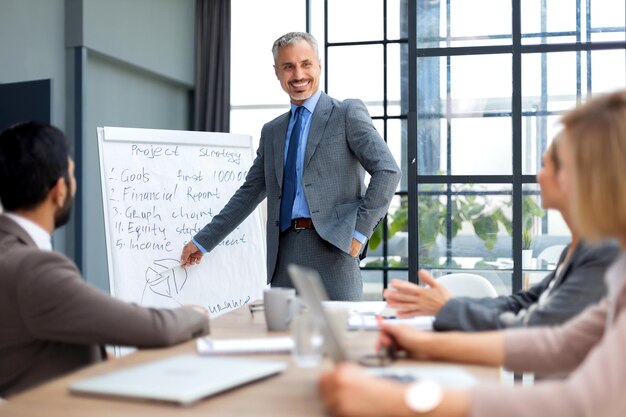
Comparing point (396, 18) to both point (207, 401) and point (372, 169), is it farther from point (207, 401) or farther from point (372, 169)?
point (207, 401)

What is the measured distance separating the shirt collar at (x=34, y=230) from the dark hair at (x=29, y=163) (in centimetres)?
3

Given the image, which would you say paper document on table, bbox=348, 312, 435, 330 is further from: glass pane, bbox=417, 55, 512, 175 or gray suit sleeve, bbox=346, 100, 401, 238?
glass pane, bbox=417, 55, 512, 175

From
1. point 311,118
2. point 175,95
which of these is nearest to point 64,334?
point 311,118

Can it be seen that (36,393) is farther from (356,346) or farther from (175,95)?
(175,95)

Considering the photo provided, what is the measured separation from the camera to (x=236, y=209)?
3.23 m

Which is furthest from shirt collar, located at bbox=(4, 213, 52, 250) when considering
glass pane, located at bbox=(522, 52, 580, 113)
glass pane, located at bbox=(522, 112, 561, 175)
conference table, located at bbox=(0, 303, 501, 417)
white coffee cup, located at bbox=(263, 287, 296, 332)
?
glass pane, located at bbox=(522, 52, 580, 113)

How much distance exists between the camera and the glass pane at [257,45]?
680cm

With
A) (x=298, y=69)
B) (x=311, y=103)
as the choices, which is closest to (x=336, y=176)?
(x=311, y=103)

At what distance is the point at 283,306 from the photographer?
182 centimetres

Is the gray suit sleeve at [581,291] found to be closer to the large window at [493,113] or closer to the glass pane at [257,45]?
the large window at [493,113]

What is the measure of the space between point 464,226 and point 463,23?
4.23 feet

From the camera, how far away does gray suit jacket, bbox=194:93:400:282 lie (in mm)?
2938

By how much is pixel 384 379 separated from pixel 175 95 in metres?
6.23

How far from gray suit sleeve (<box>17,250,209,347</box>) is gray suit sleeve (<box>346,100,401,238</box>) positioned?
159 centimetres
